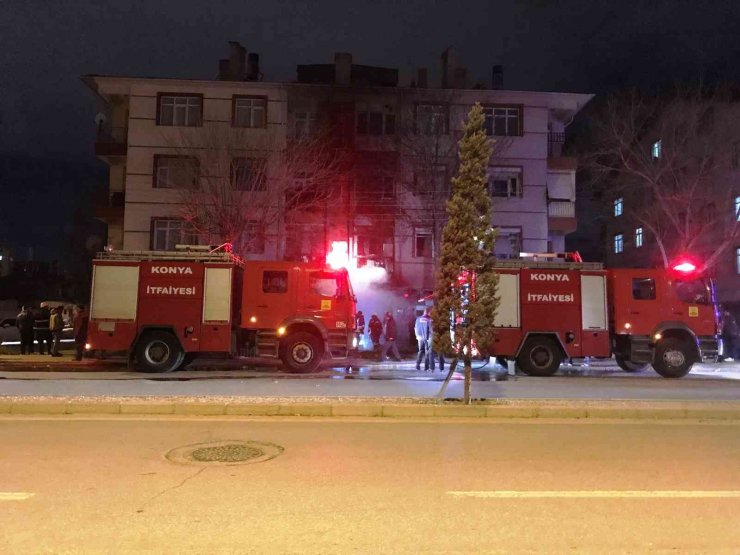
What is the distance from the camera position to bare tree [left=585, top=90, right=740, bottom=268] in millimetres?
22703

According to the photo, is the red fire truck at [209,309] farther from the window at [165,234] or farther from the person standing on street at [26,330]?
the window at [165,234]

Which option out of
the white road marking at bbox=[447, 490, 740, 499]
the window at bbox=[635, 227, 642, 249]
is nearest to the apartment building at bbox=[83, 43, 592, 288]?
the window at bbox=[635, 227, 642, 249]

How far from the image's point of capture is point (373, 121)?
26.9 metres

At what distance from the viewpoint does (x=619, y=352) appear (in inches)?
640

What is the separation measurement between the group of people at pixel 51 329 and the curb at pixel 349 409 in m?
8.72

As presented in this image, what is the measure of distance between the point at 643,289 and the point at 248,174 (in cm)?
1426

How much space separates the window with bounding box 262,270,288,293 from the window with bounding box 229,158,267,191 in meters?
7.34

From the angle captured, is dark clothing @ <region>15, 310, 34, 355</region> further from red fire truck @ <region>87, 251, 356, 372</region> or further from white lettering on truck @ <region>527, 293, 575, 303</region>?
white lettering on truck @ <region>527, 293, 575, 303</region>

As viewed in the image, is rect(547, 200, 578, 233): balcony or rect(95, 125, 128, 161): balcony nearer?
rect(95, 125, 128, 161): balcony

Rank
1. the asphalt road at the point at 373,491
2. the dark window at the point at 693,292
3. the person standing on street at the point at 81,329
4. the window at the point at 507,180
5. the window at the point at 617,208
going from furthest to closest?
the window at the point at 617,208 < the window at the point at 507,180 < the person standing on street at the point at 81,329 < the dark window at the point at 693,292 < the asphalt road at the point at 373,491

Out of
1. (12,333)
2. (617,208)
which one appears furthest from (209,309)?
(617,208)

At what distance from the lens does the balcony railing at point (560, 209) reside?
1083 inches

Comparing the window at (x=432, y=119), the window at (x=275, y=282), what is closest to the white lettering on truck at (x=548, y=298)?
the window at (x=275, y=282)

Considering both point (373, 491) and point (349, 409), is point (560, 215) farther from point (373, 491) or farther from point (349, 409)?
point (373, 491)
